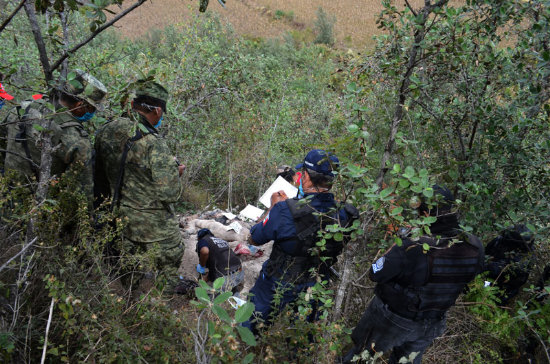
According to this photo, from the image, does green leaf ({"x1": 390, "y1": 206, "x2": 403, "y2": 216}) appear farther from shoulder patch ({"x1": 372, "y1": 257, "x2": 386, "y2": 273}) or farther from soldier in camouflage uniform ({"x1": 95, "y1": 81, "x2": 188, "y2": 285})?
soldier in camouflage uniform ({"x1": 95, "y1": 81, "x2": 188, "y2": 285})

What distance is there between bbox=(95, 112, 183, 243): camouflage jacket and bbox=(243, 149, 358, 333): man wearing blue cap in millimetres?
817

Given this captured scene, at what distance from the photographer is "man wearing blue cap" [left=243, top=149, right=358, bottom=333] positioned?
8.29ft

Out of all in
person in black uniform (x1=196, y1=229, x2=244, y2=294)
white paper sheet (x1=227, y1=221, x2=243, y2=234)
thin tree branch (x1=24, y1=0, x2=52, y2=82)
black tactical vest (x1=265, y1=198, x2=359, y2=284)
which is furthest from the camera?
white paper sheet (x1=227, y1=221, x2=243, y2=234)

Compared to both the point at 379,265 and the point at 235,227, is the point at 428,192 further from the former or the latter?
the point at 235,227

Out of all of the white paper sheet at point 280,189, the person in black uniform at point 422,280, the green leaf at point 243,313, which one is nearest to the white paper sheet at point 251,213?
the white paper sheet at point 280,189

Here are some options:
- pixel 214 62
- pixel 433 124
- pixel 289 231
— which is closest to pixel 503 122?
pixel 433 124

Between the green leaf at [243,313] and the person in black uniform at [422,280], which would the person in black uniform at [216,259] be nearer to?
the person in black uniform at [422,280]

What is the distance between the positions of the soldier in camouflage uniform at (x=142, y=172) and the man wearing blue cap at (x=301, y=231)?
0.83 metres

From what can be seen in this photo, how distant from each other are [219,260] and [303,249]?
3.98 feet

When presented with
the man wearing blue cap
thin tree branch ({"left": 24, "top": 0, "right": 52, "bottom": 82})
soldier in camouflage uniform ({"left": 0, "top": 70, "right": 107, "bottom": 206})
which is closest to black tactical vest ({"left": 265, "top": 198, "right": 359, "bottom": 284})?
the man wearing blue cap

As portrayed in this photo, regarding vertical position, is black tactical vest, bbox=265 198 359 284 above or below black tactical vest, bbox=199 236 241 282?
above

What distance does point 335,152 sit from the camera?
7.97ft

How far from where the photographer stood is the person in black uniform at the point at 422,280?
2.38 m

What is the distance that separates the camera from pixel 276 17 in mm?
23812
